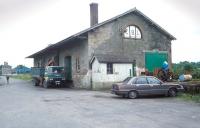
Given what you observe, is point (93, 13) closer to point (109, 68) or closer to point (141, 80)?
point (109, 68)

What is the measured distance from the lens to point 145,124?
9.99 m

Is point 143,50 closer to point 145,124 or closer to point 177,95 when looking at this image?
point 177,95

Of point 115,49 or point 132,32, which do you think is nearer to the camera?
point 115,49

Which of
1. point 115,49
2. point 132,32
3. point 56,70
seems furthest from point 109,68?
point 56,70

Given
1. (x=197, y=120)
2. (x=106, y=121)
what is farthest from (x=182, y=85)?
(x=106, y=121)

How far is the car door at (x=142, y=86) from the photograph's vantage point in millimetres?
18922

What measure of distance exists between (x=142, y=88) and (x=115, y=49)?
32.6 feet

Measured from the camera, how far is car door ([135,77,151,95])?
18.9 m

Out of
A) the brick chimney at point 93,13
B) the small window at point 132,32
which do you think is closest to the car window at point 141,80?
the small window at point 132,32

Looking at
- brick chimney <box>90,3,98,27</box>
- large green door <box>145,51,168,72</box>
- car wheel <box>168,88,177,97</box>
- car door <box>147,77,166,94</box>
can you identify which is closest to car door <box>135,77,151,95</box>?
car door <box>147,77,166,94</box>

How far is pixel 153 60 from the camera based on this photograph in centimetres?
3067

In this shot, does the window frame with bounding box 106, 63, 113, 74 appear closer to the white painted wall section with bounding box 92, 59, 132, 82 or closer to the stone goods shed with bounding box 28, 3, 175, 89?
the stone goods shed with bounding box 28, 3, 175, 89

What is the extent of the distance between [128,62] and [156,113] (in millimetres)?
15535

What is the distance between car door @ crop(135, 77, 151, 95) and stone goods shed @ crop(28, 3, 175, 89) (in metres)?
7.53
